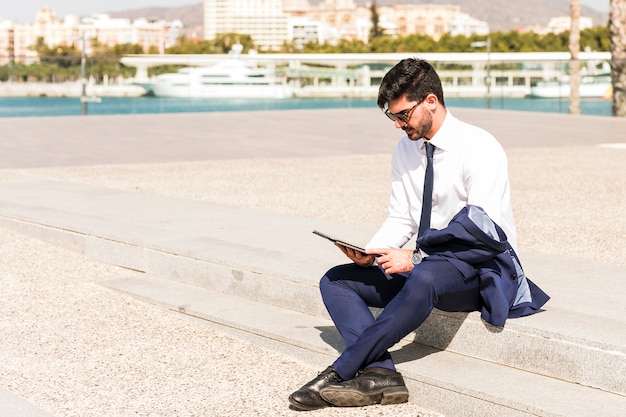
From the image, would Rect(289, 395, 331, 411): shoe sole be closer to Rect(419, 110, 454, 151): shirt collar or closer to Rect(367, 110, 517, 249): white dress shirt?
Rect(367, 110, 517, 249): white dress shirt

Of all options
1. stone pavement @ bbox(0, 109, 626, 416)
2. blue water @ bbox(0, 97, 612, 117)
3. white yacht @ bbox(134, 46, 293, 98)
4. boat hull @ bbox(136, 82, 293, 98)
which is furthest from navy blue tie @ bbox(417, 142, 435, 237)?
white yacht @ bbox(134, 46, 293, 98)

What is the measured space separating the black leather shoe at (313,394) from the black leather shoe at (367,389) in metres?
0.02

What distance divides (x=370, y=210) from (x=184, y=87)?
21.5 m

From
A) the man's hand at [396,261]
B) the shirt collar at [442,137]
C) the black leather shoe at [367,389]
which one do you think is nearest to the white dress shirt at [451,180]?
the shirt collar at [442,137]

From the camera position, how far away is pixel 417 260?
451 centimetres

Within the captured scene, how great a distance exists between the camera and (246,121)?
73.8ft

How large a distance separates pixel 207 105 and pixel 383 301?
2280 centimetres

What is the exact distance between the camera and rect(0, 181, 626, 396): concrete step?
Result: 447 centimetres

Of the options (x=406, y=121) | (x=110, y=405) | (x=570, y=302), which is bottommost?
(x=110, y=405)

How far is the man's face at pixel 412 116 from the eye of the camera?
4.48 m

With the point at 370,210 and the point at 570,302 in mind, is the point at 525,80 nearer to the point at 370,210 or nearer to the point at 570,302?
the point at 370,210

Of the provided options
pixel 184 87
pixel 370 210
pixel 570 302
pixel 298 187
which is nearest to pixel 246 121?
pixel 184 87

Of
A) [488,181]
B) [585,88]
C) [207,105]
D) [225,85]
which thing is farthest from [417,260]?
[225,85]

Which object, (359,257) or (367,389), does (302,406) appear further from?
(359,257)
